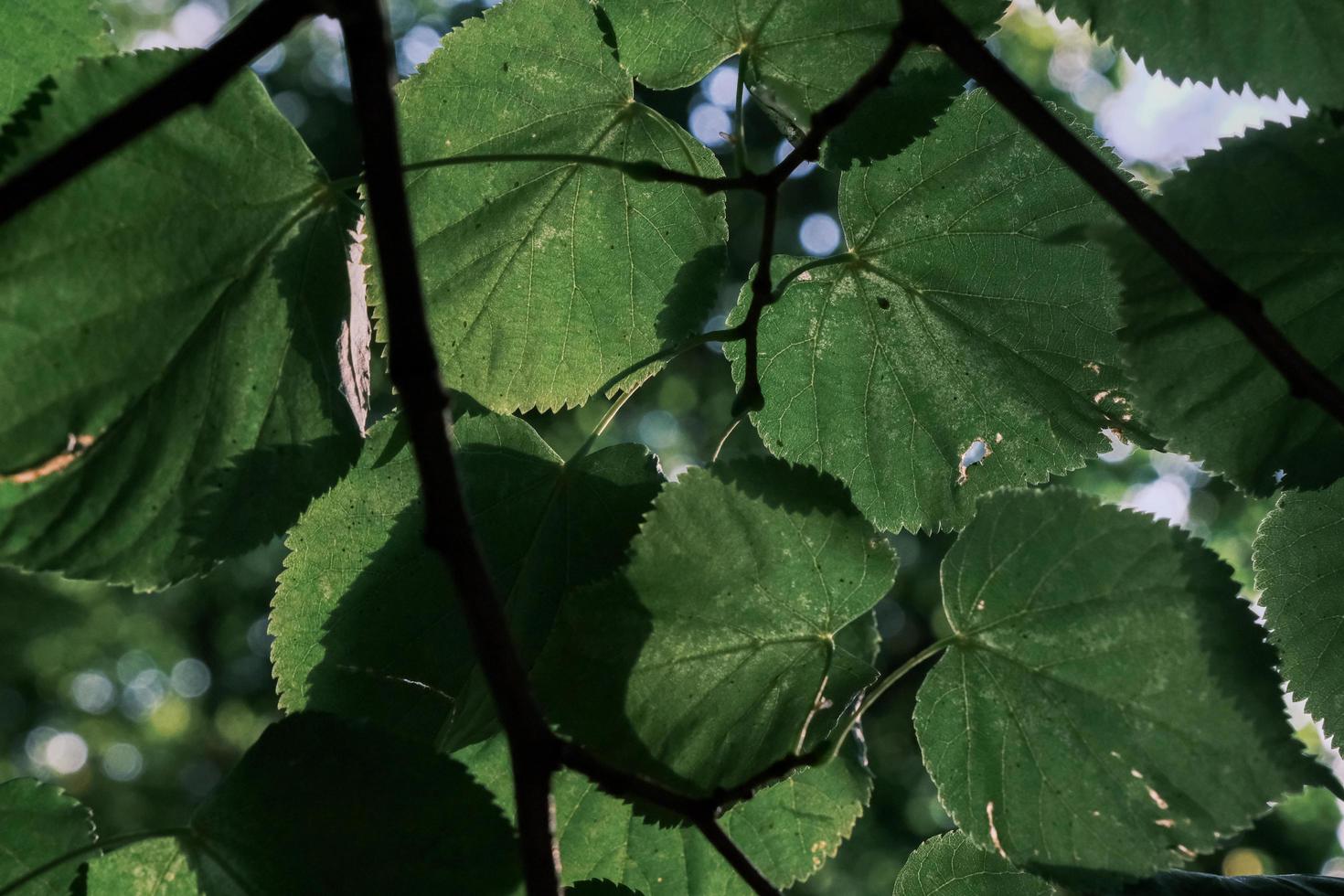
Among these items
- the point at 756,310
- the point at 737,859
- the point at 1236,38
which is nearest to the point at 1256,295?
the point at 1236,38

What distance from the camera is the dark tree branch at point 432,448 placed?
416 mm

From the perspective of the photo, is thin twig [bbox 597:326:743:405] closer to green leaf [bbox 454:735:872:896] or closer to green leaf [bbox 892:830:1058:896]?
green leaf [bbox 454:735:872:896]

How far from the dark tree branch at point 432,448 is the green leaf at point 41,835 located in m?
0.33

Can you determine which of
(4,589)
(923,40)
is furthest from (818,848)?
→ (4,589)

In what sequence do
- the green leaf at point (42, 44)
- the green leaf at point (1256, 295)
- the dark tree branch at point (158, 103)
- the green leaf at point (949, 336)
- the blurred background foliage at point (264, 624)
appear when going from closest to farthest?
the dark tree branch at point (158, 103) < the green leaf at point (1256, 295) < the green leaf at point (42, 44) < the green leaf at point (949, 336) < the blurred background foliage at point (264, 624)

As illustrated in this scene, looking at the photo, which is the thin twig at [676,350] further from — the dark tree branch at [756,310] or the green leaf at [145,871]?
the green leaf at [145,871]

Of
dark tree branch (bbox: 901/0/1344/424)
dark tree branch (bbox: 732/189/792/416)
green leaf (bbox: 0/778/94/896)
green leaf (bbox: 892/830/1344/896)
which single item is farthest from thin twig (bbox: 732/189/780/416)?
green leaf (bbox: 0/778/94/896)

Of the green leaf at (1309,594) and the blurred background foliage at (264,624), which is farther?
the blurred background foliage at (264,624)

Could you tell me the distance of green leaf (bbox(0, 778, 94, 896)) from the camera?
2.01 feet

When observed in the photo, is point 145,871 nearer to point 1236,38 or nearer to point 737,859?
point 737,859

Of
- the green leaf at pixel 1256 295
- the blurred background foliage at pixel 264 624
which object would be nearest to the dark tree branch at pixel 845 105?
the green leaf at pixel 1256 295

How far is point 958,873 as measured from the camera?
2.36ft

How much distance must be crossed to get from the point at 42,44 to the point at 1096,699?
25.6 inches

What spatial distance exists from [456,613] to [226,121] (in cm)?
29
